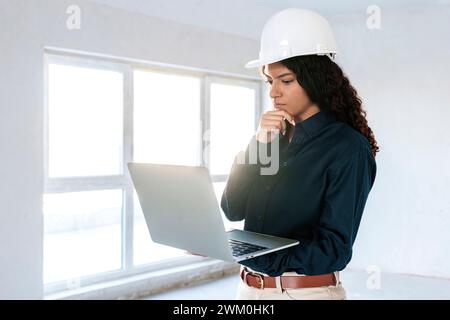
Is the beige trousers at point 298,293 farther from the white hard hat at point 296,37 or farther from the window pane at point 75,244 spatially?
the window pane at point 75,244

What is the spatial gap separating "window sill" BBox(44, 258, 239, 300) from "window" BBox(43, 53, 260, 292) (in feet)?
0.30

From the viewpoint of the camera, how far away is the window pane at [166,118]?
3715 mm

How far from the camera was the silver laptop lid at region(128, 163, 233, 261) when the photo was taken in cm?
100

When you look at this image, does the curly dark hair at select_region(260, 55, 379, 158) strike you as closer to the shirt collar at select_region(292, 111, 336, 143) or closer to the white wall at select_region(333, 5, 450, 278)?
the shirt collar at select_region(292, 111, 336, 143)

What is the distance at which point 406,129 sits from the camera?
167 inches

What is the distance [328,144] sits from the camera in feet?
4.04

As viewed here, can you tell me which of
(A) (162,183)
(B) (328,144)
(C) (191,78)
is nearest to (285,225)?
(B) (328,144)

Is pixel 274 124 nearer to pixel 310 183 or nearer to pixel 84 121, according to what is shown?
pixel 310 183

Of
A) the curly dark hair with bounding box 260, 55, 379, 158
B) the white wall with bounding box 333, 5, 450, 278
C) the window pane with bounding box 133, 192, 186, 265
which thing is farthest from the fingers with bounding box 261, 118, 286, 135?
the white wall with bounding box 333, 5, 450, 278

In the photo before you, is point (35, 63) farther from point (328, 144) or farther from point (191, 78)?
point (328, 144)

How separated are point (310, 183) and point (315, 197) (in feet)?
0.13

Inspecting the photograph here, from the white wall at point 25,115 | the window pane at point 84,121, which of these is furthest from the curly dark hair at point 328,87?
the window pane at point 84,121

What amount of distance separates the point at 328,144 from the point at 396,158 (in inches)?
132

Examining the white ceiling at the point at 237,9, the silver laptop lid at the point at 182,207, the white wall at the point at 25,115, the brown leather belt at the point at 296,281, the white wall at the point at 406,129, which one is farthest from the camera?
the white wall at the point at 406,129
